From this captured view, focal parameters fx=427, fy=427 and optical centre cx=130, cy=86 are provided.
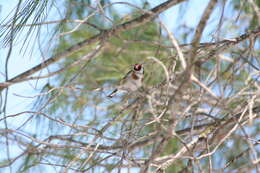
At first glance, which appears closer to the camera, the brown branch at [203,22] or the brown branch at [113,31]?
the brown branch at [203,22]

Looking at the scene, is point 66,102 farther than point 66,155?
Yes

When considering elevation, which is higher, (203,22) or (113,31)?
(113,31)

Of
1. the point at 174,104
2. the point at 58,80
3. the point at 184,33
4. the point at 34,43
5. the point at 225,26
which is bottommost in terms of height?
the point at 174,104

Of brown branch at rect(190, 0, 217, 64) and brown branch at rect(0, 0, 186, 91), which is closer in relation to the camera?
brown branch at rect(190, 0, 217, 64)

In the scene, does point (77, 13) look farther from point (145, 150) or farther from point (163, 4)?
point (145, 150)

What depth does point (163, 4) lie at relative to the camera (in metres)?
1.95

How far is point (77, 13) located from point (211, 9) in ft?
4.23

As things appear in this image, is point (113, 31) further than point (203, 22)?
Yes

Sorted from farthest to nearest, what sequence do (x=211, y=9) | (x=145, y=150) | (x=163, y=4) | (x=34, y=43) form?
(x=145, y=150) < (x=163, y=4) < (x=34, y=43) < (x=211, y=9)

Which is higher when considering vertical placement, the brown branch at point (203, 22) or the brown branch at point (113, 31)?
the brown branch at point (113, 31)

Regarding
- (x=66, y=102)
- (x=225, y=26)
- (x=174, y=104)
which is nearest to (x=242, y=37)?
(x=174, y=104)

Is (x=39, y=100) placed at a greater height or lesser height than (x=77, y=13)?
lesser

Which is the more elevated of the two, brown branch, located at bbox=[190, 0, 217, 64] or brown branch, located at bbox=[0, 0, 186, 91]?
brown branch, located at bbox=[0, 0, 186, 91]

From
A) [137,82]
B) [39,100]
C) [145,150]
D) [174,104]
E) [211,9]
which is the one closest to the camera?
[174,104]
